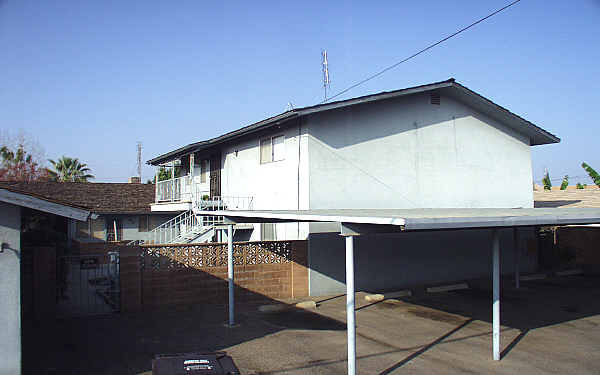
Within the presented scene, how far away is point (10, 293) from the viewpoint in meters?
6.33

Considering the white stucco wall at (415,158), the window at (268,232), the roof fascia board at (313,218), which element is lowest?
the window at (268,232)

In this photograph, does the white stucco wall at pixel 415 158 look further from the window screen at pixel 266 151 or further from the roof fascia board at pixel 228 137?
the window screen at pixel 266 151

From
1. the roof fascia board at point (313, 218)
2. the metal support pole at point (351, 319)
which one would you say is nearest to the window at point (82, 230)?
Answer: the roof fascia board at point (313, 218)

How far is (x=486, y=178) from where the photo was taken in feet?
58.4

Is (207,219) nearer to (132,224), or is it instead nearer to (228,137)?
(228,137)

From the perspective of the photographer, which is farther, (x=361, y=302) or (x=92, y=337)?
(x=361, y=302)

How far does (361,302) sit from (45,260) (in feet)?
25.4

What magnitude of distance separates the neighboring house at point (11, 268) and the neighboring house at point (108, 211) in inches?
848

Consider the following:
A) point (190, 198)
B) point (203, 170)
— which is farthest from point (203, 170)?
point (190, 198)

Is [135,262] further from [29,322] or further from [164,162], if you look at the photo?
[164,162]

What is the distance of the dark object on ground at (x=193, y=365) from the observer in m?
5.11

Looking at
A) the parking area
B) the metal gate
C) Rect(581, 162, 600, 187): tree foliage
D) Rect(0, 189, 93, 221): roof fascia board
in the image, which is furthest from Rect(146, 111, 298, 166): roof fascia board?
Rect(581, 162, 600, 187): tree foliage

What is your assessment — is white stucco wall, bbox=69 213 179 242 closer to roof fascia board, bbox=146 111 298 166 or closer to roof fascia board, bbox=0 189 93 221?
roof fascia board, bbox=146 111 298 166

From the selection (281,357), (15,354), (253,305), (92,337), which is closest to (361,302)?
(253,305)
